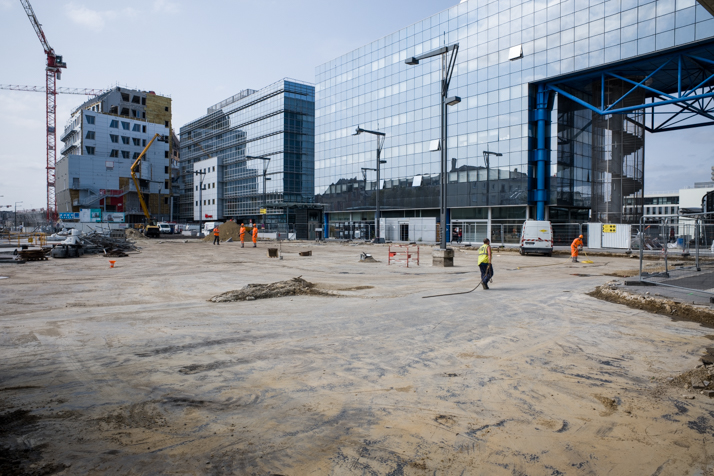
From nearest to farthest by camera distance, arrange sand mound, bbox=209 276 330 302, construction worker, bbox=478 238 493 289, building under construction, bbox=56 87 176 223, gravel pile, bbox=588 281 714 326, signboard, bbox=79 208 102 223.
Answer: gravel pile, bbox=588 281 714 326, sand mound, bbox=209 276 330 302, construction worker, bbox=478 238 493 289, signboard, bbox=79 208 102 223, building under construction, bbox=56 87 176 223

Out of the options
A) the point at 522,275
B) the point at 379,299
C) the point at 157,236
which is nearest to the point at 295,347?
the point at 379,299

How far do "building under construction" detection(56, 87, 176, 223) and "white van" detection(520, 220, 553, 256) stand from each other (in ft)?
244

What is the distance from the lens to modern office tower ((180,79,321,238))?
73875mm

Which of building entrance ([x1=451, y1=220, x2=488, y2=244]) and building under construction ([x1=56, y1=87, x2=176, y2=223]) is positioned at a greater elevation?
building under construction ([x1=56, y1=87, x2=176, y2=223])

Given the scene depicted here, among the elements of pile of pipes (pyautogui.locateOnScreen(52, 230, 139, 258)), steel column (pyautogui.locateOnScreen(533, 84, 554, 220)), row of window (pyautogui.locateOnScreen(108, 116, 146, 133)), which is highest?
row of window (pyautogui.locateOnScreen(108, 116, 146, 133))

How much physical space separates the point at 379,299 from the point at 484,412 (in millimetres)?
7046

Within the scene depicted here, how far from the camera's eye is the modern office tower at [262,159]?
73.9 m

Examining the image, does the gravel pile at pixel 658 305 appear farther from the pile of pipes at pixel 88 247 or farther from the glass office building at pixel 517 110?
the glass office building at pixel 517 110

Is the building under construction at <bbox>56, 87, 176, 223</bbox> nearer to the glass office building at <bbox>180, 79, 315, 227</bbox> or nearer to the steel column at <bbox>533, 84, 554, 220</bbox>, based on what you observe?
the glass office building at <bbox>180, 79, 315, 227</bbox>

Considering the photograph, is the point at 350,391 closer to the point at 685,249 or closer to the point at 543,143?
the point at 685,249

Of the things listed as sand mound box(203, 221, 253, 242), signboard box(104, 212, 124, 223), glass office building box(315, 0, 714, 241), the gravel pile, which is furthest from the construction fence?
signboard box(104, 212, 124, 223)

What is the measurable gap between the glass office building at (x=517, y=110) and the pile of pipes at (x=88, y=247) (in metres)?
33.4

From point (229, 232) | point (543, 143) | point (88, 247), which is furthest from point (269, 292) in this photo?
point (229, 232)

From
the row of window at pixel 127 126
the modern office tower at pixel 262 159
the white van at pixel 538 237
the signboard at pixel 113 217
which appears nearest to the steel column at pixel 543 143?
the white van at pixel 538 237
